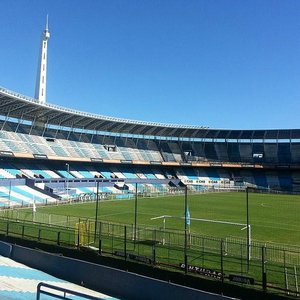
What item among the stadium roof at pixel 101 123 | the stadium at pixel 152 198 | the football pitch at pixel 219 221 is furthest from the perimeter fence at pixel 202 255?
the stadium roof at pixel 101 123

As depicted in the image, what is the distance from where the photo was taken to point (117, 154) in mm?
76375

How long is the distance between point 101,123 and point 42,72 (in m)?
18.8

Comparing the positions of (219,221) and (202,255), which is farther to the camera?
(219,221)

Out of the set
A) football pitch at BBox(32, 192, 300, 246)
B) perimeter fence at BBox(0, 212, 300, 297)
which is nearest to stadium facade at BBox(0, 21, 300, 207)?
football pitch at BBox(32, 192, 300, 246)

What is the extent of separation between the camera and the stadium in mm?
15656

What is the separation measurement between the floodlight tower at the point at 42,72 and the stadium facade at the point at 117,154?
21cm

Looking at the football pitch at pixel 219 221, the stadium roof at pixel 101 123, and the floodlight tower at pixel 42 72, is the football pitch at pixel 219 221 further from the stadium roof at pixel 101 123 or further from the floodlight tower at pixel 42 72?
the floodlight tower at pixel 42 72

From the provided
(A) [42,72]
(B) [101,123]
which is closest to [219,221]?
(B) [101,123]

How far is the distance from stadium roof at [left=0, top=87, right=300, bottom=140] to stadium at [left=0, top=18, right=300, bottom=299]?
0.24m

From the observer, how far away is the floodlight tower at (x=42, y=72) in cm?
7725

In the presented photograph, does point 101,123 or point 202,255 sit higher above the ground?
point 101,123

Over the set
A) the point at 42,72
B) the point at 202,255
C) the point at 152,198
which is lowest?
the point at 202,255

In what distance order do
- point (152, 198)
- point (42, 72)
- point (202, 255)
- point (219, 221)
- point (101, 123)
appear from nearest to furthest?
point (202, 255), point (219, 221), point (152, 198), point (101, 123), point (42, 72)

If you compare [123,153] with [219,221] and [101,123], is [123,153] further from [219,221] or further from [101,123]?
[219,221]
